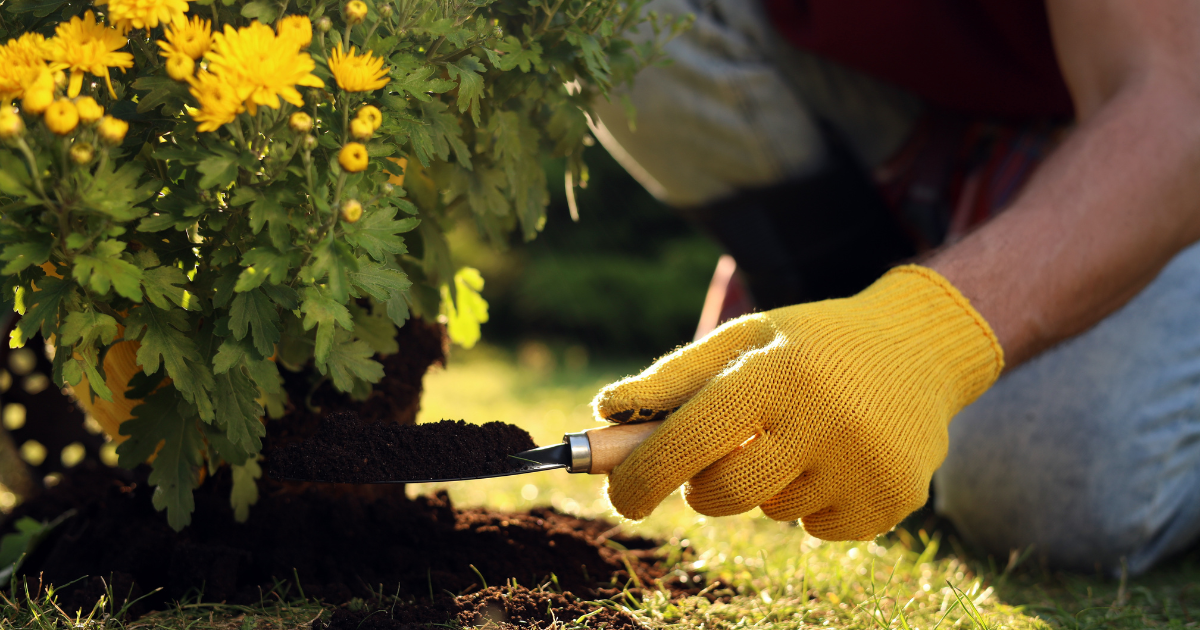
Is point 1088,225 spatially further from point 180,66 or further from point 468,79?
point 180,66

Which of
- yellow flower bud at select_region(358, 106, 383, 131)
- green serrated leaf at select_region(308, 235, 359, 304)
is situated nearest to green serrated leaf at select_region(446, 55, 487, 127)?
yellow flower bud at select_region(358, 106, 383, 131)

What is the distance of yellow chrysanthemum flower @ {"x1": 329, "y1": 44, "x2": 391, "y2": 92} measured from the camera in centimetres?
93

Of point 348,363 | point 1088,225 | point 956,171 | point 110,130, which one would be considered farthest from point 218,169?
point 956,171

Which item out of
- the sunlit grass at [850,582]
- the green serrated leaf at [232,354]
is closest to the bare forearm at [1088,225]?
the sunlit grass at [850,582]

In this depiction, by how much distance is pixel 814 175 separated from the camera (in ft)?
9.14

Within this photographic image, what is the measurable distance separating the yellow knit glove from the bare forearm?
18 centimetres

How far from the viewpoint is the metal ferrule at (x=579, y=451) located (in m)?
1.26

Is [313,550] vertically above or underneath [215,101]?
underneath

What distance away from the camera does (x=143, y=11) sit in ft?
3.01

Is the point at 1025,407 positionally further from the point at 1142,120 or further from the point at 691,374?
the point at 691,374

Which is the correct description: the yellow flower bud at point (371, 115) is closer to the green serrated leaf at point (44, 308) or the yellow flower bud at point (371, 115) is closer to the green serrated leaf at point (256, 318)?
the green serrated leaf at point (256, 318)

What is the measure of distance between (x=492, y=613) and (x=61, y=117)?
36.5 inches

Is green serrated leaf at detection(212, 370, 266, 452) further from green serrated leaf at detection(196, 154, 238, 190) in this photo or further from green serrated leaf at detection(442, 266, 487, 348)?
green serrated leaf at detection(442, 266, 487, 348)

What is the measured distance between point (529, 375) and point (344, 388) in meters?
4.43
